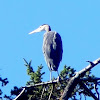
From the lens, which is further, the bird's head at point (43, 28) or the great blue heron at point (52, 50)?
the bird's head at point (43, 28)

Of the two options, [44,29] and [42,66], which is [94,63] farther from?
[44,29]

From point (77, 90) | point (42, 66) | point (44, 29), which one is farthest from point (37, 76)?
point (44, 29)

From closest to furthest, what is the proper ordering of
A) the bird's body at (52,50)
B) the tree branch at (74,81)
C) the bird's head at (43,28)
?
the tree branch at (74,81) < the bird's body at (52,50) < the bird's head at (43,28)

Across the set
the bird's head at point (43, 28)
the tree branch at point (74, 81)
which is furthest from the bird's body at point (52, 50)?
the tree branch at point (74, 81)

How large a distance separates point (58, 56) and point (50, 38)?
1.04m

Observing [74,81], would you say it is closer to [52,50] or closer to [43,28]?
[52,50]

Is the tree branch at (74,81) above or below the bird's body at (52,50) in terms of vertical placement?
below

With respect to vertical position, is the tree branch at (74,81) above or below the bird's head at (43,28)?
below

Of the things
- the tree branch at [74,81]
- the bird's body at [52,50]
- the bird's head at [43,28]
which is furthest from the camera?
the bird's head at [43,28]

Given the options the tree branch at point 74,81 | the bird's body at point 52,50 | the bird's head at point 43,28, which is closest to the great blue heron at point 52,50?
the bird's body at point 52,50

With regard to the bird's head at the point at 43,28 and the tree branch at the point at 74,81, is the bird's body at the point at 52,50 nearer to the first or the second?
the bird's head at the point at 43,28

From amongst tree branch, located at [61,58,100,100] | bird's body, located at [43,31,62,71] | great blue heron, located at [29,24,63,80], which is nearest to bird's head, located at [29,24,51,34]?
great blue heron, located at [29,24,63,80]

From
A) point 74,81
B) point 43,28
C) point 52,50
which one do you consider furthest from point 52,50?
point 74,81

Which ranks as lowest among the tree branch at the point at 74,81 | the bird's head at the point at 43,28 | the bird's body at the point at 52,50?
the tree branch at the point at 74,81
